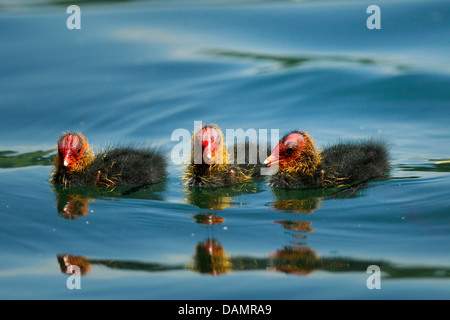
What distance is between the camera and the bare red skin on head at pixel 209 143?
25.0 ft

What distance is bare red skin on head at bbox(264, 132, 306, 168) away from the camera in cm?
771

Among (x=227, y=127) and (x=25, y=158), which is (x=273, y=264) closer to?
(x=227, y=127)

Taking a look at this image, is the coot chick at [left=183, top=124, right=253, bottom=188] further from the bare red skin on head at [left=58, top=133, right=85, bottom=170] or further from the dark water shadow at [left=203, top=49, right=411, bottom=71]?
the dark water shadow at [left=203, top=49, right=411, bottom=71]

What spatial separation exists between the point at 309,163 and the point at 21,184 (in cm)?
320

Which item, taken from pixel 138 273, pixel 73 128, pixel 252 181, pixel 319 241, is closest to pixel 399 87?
pixel 252 181

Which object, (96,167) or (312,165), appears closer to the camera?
(312,165)

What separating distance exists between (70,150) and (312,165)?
99.0 inches

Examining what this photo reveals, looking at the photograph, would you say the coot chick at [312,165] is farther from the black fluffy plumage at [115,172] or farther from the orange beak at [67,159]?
the orange beak at [67,159]

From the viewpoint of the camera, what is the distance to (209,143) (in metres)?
7.64

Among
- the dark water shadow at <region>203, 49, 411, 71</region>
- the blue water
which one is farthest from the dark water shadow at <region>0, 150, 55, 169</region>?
the dark water shadow at <region>203, 49, 411, 71</region>

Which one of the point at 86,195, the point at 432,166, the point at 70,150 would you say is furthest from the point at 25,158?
the point at 432,166

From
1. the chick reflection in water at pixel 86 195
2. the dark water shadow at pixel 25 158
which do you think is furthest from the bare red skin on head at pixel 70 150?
the dark water shadow at pixel 25 158

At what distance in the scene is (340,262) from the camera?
5.79 m

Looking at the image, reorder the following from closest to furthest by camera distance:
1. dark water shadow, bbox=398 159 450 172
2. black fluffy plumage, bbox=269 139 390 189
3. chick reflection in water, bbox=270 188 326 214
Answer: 1. chick reflection in water, bbox=270 188 326 214
2. black fluffy plumage, bbox=269 139 390 189
3. dark water shadow, bbox=398 159 450 172
